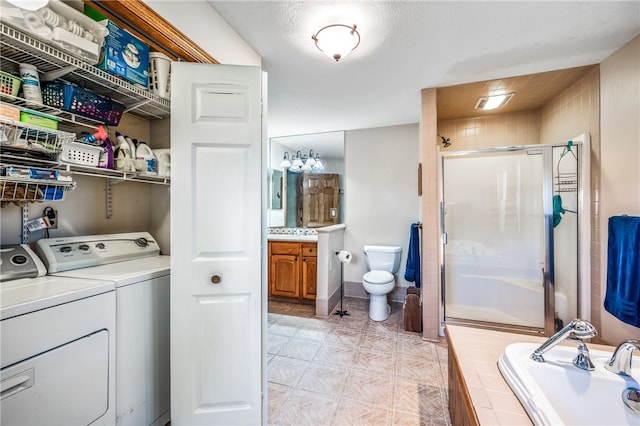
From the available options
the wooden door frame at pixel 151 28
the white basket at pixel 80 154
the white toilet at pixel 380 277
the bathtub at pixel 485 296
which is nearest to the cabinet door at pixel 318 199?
the white toilet at pixel 380 277

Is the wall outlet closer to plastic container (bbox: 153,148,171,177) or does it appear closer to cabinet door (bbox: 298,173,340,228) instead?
plastic container (bbox: 153,148,171,177)

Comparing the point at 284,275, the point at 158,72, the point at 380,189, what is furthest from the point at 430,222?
the point at 158,72

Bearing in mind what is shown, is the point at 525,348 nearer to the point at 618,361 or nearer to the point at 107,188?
the point at 618,361

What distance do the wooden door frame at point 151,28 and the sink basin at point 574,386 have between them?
2210 mm

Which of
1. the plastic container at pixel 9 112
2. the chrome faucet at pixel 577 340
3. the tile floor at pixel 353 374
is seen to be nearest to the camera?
the plastic container at pixel 9 112

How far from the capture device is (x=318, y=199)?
13.2 feet

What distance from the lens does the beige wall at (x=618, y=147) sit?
176cm

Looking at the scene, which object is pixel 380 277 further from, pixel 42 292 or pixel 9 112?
pixel 9 112

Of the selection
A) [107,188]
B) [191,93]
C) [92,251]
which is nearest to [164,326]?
[92,251]

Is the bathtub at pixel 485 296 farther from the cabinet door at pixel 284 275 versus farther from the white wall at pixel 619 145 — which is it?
the cabinet door at pixel 284 275

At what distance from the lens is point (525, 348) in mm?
1311

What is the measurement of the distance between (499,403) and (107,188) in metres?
2.25

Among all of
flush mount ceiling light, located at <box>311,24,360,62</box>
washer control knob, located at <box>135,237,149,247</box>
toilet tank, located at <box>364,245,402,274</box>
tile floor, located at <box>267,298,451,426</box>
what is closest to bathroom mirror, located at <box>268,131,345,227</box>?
toilet tank, located at <box>364,245,402,274</box>

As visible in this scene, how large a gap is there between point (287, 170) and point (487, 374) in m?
3.57
